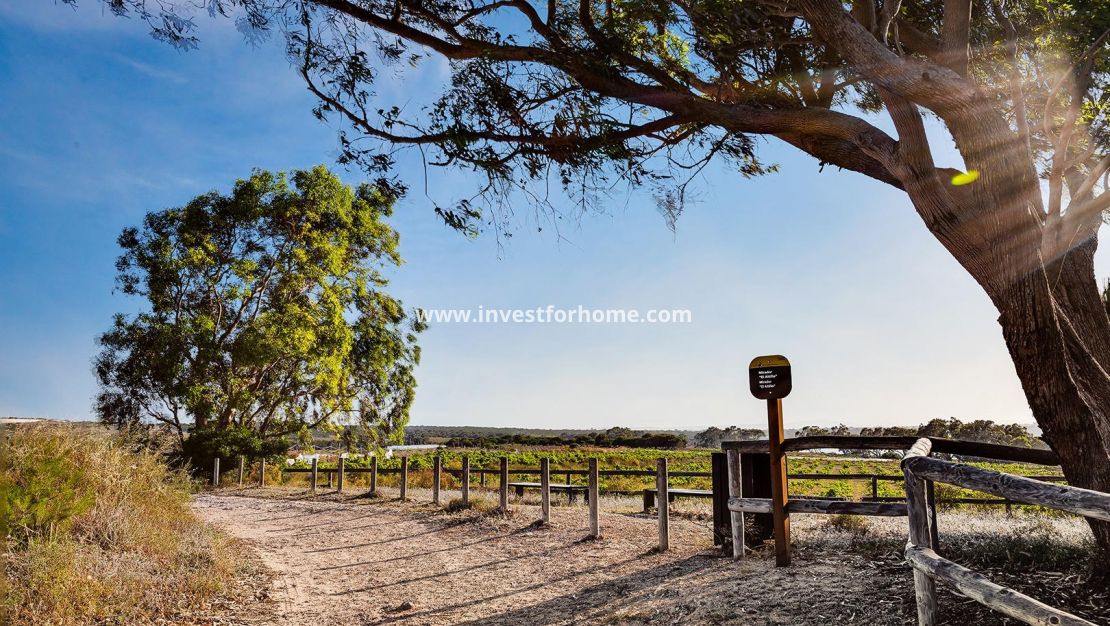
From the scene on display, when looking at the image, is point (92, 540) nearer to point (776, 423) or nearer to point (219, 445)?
point (776, 423)

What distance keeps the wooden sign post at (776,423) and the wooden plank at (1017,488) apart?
3.05 metres

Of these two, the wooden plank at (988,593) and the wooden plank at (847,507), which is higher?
the wooden plank at (988,593)

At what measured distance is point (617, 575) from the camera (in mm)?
7680

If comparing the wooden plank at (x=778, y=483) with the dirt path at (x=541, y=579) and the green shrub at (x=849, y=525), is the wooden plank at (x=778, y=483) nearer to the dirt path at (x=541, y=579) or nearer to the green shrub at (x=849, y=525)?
the dirt path at (x=541, y=579)

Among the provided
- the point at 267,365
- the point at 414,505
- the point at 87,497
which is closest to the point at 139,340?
the point at 267,365

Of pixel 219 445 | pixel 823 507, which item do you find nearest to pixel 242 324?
pixel 219 445

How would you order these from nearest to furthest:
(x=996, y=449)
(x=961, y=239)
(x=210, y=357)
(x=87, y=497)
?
(x=961, y=239)
(x=996, y=449)
(x=87, y=497)
(x=210, y=357)

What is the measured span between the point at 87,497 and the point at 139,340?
18365 millimetres

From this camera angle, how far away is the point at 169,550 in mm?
7527

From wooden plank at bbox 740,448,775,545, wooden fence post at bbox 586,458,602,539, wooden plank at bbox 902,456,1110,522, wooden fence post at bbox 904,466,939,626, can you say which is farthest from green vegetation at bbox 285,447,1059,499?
wooden plank at bbox 902,456,1110,522

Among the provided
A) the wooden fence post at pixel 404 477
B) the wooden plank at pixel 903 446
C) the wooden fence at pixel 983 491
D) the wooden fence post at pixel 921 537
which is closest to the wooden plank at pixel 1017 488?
the wooden fence at pixel 983 491

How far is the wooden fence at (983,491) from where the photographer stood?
8.97ft

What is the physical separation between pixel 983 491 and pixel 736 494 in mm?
4527

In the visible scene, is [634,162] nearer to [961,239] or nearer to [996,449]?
[961,239]
